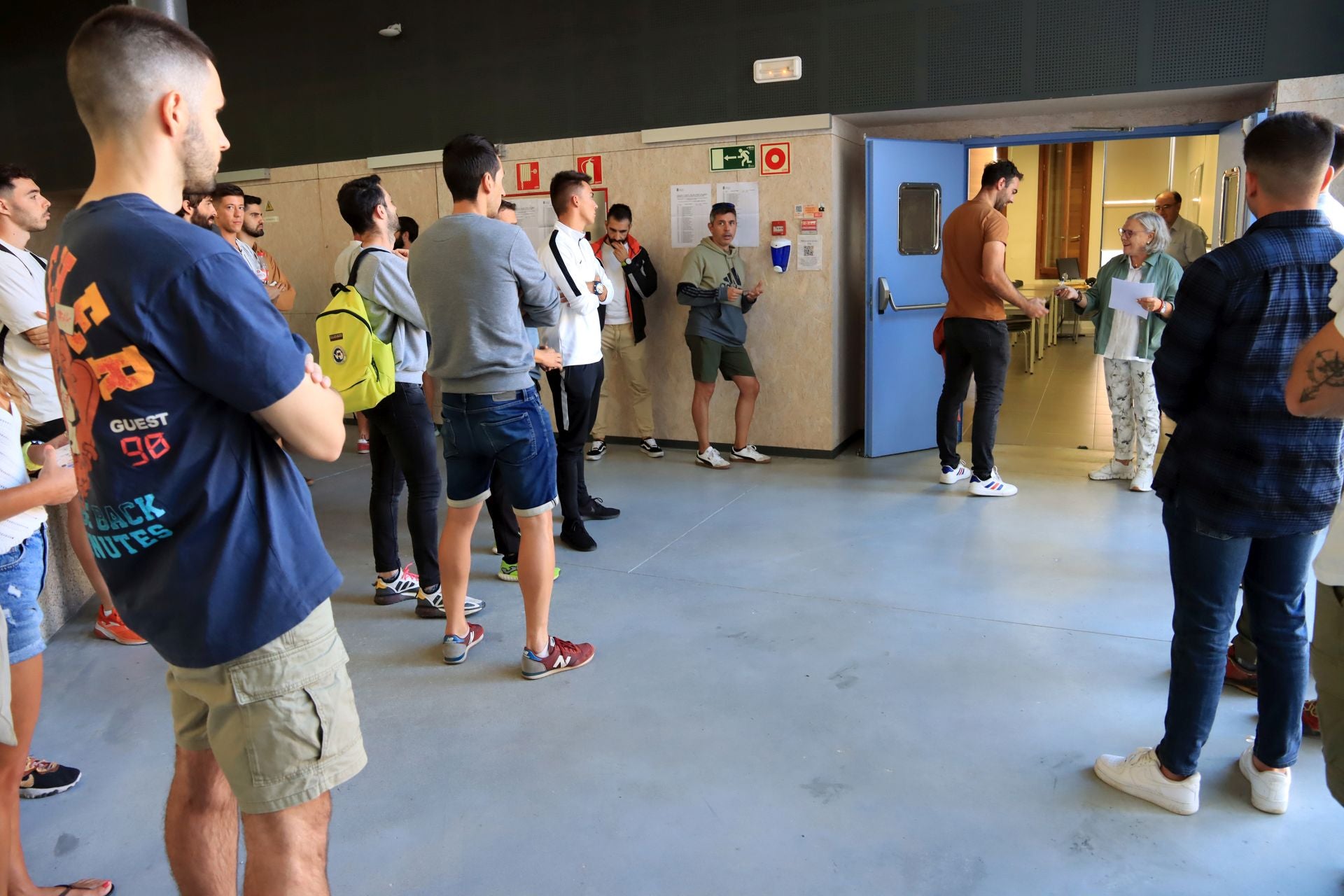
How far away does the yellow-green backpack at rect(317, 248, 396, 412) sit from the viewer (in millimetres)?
3113

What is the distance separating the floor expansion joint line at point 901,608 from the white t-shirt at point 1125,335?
2.32 m

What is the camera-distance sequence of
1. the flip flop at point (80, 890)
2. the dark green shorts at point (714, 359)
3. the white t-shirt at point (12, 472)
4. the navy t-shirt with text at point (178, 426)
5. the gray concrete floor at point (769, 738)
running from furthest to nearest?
the dark green shorts at point (714, 359)
the gray concrete floor at point (769, 738)
the flip flop at point (80, 890)
the white t-shirt at point (12, 472)
the navy t-shirt with text at point (178, 426)

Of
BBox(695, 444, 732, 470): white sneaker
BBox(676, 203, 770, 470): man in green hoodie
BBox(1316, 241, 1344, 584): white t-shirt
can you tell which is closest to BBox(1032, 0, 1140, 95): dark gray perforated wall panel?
BBox(676, 203, 770, 470): man in green hoodie

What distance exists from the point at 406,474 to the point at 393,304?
692 mm

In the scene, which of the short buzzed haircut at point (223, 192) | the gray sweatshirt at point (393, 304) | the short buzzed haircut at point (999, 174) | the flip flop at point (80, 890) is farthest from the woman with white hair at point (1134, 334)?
the flip flop at point (80, 890)

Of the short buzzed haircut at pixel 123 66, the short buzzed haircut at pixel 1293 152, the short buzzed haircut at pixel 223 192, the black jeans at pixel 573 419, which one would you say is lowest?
the black jeans at pixel 573 419

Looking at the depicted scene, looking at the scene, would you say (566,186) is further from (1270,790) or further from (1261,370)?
(1270,790)

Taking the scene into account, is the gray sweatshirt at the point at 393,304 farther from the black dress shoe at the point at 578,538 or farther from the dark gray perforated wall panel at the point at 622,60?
the dark gray perforated wall panel at the point at 622,60

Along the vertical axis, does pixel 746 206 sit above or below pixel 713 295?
above

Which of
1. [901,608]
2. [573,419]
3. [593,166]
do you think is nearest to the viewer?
[901,608]

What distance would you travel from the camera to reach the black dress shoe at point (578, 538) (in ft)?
14.5

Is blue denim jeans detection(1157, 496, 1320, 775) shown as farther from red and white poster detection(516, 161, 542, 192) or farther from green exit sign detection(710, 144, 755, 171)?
red and white poster detection(516, 161, 542, 192)

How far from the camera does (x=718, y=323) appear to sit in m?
5.98

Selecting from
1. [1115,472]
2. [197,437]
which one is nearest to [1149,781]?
[197,437]
